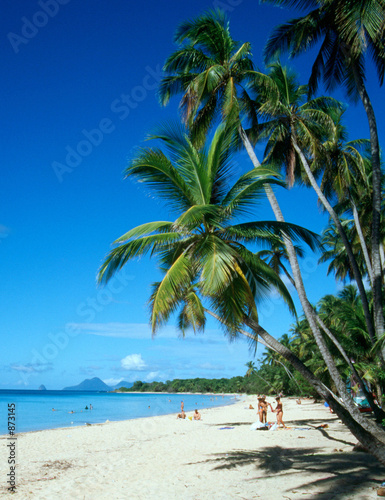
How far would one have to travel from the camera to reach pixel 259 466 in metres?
8.52

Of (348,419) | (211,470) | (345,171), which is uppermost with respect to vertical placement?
(345,171)

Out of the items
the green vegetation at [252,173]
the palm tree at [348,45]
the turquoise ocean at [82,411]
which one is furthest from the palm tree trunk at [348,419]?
the turquoise ocean at [82,411]

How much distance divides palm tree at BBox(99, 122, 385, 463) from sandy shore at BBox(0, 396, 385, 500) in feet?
5.78

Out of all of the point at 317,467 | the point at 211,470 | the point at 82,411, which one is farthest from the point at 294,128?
the point at 82,411

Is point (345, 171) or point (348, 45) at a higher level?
point (348, 45)

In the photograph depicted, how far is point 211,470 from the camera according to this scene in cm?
836

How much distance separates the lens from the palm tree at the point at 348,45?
7586mm

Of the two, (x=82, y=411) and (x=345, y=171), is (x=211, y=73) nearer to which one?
(x=345, y=171)

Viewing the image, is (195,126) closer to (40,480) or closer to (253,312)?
(253,312)

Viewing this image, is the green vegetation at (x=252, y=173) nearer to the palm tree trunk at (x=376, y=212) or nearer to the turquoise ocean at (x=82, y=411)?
the palm tree trunk at (x=376, y=212)

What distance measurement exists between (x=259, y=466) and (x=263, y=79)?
27.9 ft

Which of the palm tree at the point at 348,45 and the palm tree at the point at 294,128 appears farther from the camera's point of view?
the palm tree at the point at 294,128

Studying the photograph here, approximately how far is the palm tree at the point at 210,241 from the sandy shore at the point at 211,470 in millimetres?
1761

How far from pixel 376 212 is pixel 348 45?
12.0 ft
